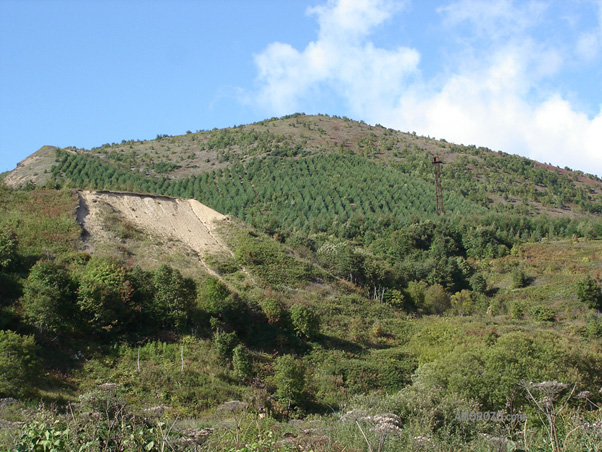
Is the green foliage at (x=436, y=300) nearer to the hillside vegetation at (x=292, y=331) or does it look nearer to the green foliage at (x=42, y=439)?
the hillside vegetation at (x=292, y=331)

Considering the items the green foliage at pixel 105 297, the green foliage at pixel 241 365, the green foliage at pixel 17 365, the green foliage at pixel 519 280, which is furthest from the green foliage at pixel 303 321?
the green foliage at pixel 519 280

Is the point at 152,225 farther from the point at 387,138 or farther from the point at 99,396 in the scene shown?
the point at 387,138

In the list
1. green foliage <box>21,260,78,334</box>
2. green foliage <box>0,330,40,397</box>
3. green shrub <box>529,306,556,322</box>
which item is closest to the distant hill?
green shrub <box>529,306,556,322</box>

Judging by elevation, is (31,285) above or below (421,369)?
above

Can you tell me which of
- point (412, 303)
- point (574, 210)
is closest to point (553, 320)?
point (412, 303)

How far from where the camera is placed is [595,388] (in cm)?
2027

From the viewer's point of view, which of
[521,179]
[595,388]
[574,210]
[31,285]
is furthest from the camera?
[521,179]

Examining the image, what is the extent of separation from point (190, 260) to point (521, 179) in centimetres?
8424

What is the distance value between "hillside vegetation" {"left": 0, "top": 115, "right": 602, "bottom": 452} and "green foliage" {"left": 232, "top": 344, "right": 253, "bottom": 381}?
10 cm

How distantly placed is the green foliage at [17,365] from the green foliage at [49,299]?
277 centimetres

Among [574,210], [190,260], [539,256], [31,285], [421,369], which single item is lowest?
[421,369]

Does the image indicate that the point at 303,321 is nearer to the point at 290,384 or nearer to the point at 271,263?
the point at 290,384

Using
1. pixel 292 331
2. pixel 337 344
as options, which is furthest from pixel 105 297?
pixel 337 344

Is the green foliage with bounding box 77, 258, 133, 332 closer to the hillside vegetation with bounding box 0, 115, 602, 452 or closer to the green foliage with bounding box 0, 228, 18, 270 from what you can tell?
the hillside vegetation with bounding box 0, 115, 602, 452
